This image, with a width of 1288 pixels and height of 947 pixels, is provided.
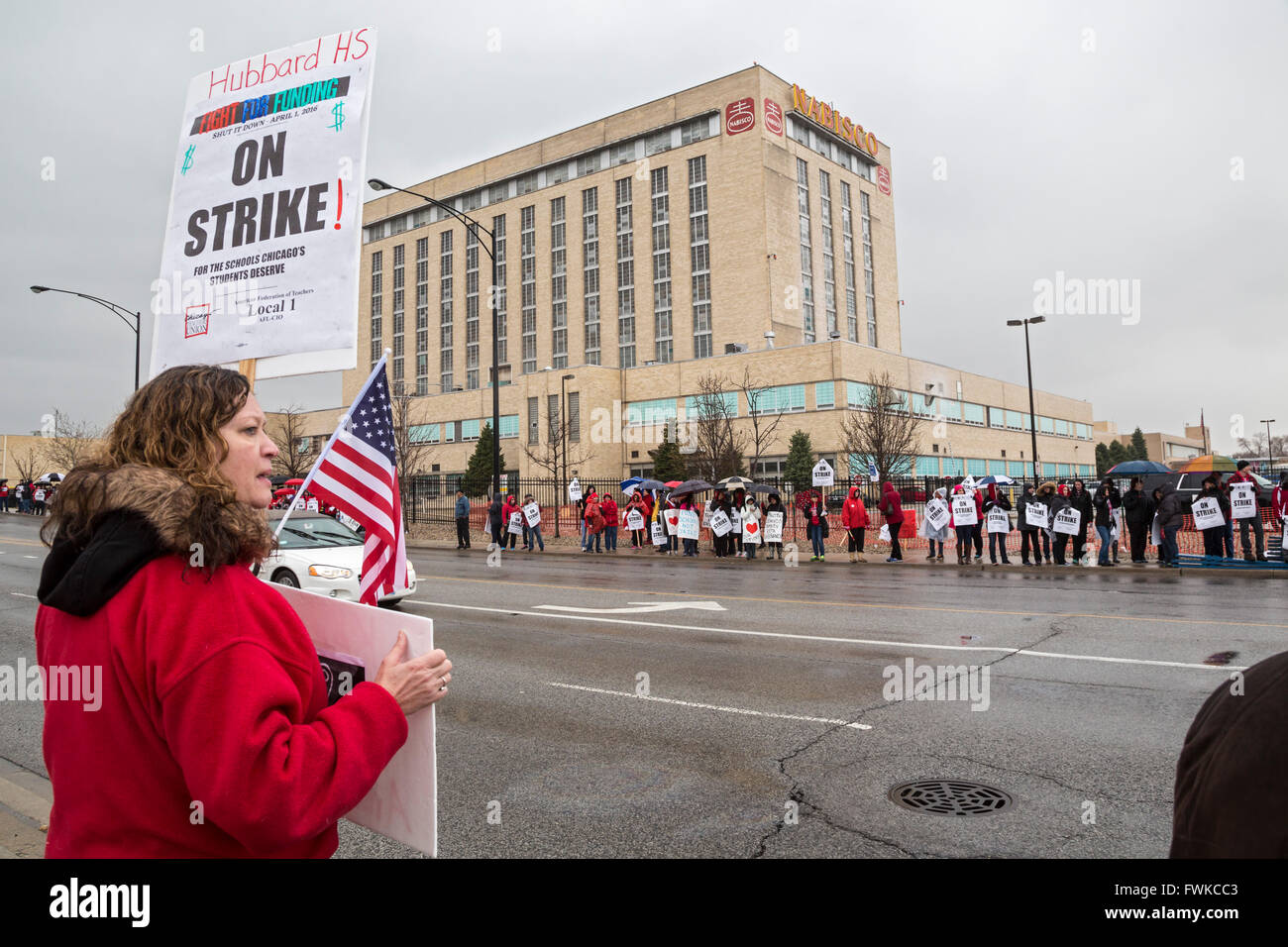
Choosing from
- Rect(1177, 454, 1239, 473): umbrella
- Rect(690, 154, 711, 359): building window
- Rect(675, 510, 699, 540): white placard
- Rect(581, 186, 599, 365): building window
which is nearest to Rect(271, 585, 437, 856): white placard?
Rect(675, 510, 699, 540): white placard

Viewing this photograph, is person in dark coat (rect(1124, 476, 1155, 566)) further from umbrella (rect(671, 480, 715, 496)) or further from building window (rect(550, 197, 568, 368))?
building window (rect(550, 197, 568, 368))

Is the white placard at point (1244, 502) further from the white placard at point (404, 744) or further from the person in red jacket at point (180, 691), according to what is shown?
the person in red jacket at point (180, 691)

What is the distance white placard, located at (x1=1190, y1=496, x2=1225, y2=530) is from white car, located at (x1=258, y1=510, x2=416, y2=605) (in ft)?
57.0

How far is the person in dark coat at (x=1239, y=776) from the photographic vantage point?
120cm

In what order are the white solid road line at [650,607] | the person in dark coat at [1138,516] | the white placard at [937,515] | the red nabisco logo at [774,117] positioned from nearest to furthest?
the white solid road line at [650,607] < the person in dark coat at [1138,516] < the white placard at [937,515] < the red nabisco logo at [774,117]

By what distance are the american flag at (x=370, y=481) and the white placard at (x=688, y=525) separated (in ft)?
70.4

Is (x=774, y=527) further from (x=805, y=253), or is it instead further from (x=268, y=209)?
(x=805, y=253)

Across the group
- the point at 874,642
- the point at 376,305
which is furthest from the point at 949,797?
the point at 376,305

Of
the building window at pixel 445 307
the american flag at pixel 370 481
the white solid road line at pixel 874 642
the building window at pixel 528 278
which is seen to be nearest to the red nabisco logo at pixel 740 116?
the building window at pixel 528 278

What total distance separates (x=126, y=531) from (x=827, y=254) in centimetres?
7709

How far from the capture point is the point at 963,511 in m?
20.5
